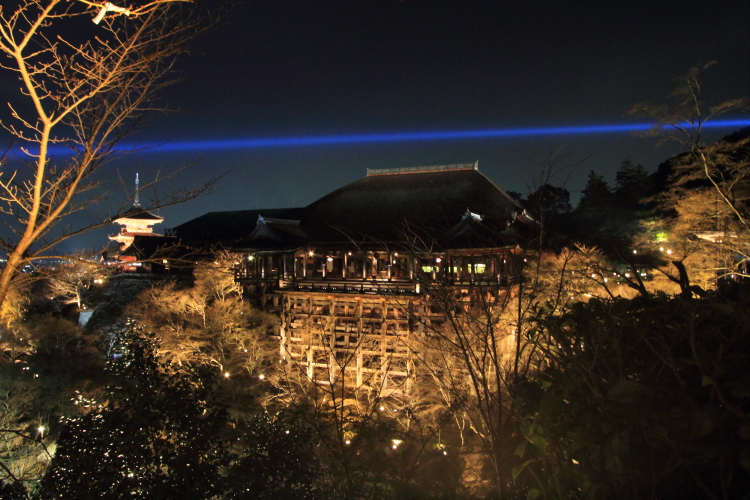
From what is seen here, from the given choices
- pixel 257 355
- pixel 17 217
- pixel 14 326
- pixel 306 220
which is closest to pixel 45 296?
pixel 14 326

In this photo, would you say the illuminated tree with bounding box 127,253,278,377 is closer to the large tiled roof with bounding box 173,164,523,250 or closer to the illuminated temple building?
the illuminated temple building

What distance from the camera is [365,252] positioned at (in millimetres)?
9180

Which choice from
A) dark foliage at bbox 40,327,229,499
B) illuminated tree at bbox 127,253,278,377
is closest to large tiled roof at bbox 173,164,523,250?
illuminated tree at bbox 127,253,278,377

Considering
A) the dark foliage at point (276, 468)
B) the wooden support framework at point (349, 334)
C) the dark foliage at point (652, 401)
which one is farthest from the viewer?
the wooden support framework at point (349, 334)

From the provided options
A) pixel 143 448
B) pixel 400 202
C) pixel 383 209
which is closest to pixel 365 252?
pixel 143 448

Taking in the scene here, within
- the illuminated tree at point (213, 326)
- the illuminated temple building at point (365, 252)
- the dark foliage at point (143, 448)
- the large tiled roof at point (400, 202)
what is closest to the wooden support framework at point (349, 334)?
the illuminated temple building at point (365, 252)

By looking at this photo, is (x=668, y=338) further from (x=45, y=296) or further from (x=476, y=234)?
(x=45, y=296)

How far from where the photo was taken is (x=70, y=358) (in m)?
14.7

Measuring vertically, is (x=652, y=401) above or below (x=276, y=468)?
above

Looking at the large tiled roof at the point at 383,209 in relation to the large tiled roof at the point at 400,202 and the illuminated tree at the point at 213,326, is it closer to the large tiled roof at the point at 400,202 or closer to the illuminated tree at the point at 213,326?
the large tiled roof at the point at 400,202

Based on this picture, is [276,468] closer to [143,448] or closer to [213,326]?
[143,448]

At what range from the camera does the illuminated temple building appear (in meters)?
13.7

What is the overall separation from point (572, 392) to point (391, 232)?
1792cm

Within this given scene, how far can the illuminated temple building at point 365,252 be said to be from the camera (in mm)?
13695
